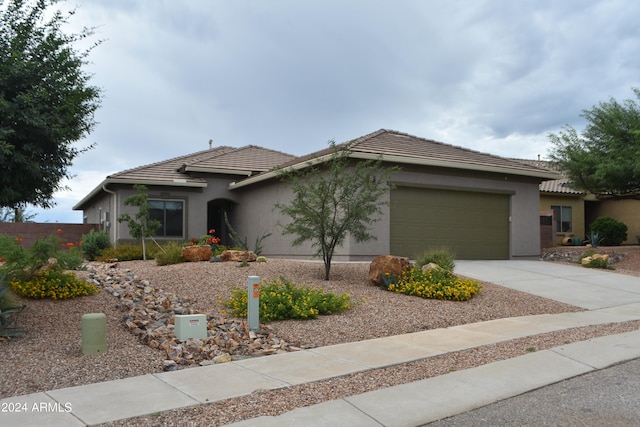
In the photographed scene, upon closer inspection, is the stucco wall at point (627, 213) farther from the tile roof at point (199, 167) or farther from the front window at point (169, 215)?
the front window at point (169, 215)

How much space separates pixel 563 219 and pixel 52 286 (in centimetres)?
2570

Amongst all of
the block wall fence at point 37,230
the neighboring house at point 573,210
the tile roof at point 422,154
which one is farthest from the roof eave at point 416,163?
the neighboring house at point 573,210

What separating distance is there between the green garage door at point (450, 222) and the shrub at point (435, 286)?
14.5 ft

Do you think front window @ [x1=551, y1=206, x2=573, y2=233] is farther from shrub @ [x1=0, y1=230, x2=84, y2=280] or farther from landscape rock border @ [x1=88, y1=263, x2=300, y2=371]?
shrub @ [x1=0, y1=230, x2=84, y2=280]

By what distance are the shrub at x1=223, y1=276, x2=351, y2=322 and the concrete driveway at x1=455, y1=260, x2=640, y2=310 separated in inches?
218

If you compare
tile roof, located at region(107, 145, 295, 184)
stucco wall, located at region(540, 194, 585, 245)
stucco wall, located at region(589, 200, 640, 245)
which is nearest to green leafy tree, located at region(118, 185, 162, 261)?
tile roof, located at region(107, 145, 295, 184)

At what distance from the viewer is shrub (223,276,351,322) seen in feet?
31.1

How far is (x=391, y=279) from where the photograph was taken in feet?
40.5

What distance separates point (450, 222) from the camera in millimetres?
18109

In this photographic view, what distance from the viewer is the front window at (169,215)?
2112 centimetres

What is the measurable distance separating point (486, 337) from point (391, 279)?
12.3ft

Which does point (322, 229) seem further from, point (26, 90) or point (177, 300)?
point (26, 90)

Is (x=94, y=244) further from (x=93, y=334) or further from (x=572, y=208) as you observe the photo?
(x=572, y=208)

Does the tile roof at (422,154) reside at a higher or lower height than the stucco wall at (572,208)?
higher
